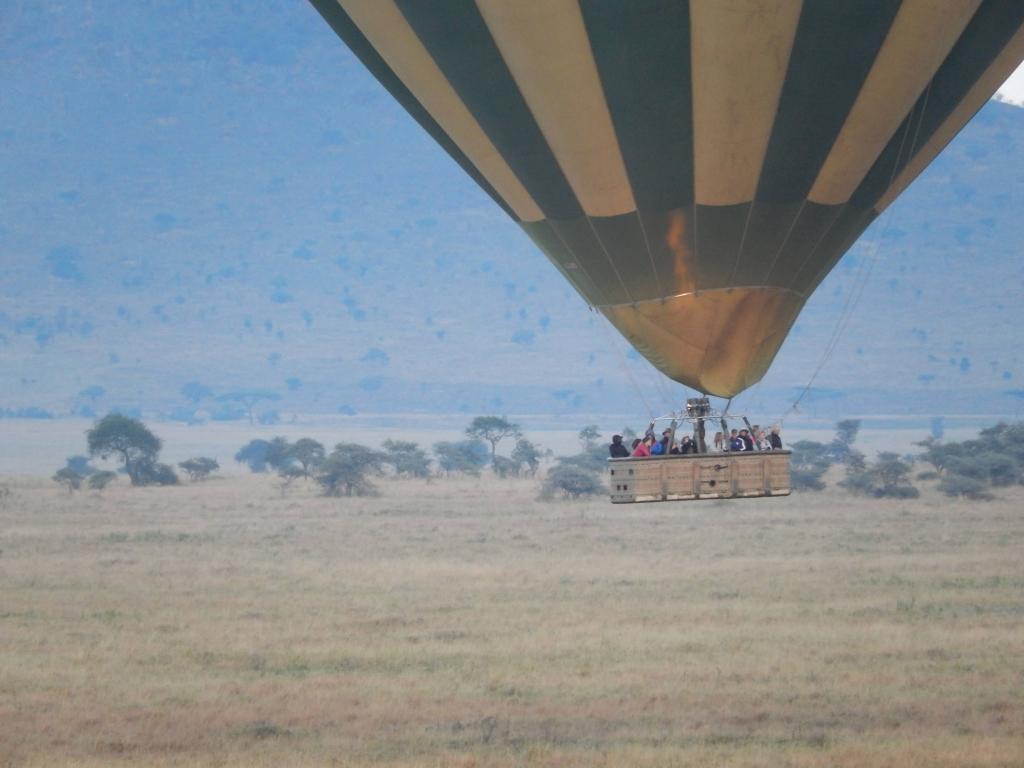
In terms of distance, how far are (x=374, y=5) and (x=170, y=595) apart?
20.7 meters

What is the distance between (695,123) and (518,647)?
12.8 m

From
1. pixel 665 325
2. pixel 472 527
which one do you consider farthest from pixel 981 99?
pixel 472 527

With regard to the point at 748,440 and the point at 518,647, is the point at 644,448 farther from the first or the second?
the point at 518,647

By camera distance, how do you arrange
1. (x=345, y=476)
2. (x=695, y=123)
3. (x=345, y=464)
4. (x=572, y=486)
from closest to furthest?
(x=695, y=123) → (x=572, y=486) → (x=345, y=476) → (x=345, y=464)

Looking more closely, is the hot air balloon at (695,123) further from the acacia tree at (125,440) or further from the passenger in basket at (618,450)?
the acacia tree at (125,440)

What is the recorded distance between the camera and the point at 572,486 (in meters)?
64.4

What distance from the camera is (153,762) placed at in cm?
1762

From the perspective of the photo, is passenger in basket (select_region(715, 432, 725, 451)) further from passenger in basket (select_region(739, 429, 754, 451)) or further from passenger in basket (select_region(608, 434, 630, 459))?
passenger in basket (select_region(608, 434, 630, 459))

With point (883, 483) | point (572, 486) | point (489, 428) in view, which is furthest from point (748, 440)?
point (489, 428)

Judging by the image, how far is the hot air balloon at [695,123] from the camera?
1325cm

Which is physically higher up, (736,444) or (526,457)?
(526,457)

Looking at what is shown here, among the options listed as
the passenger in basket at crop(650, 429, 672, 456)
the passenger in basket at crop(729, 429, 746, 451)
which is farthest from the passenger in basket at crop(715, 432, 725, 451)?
the passenger in basket at crop(650, 429, 672, 456)

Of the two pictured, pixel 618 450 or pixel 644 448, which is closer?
pixel 644 448

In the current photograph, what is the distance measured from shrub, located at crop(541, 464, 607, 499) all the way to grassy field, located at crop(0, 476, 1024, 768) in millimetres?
15939
